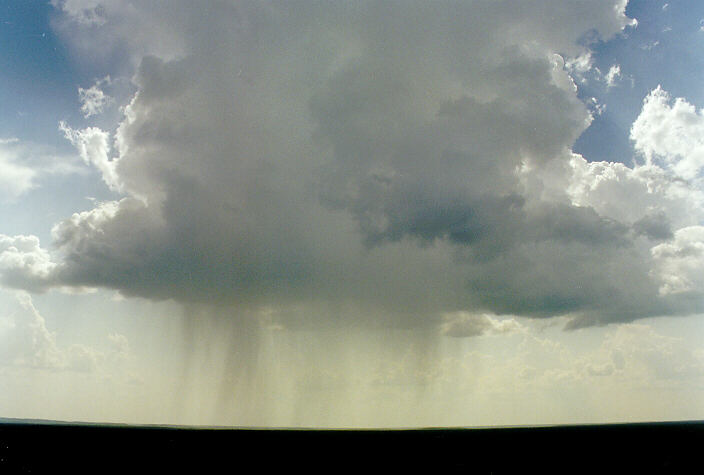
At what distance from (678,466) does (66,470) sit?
100m

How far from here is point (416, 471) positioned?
8288 centimetres

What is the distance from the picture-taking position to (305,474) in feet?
256

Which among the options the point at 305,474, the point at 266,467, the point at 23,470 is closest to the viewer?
the point at 23,470

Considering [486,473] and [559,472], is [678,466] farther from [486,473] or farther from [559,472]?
[486,473]

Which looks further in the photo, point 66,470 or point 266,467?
point 266,467

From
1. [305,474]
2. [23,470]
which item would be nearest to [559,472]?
[305,474]

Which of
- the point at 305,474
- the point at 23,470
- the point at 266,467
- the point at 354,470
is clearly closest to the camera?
the point at 23,470

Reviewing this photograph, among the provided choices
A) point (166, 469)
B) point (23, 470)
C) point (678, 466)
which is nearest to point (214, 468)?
point (166, 469)

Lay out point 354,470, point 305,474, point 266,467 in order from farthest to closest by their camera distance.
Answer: point 266,467 → point 354,470 → point 305,474

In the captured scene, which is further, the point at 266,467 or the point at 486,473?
the point at 266,467

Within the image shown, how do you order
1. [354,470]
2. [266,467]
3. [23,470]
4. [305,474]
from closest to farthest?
[23,470] < [305,474] < [354,470] < [266,467]

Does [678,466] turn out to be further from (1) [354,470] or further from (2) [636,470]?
(1) [354,470]

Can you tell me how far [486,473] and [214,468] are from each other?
4705cm

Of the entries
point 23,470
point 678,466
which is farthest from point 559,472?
point 23,470
